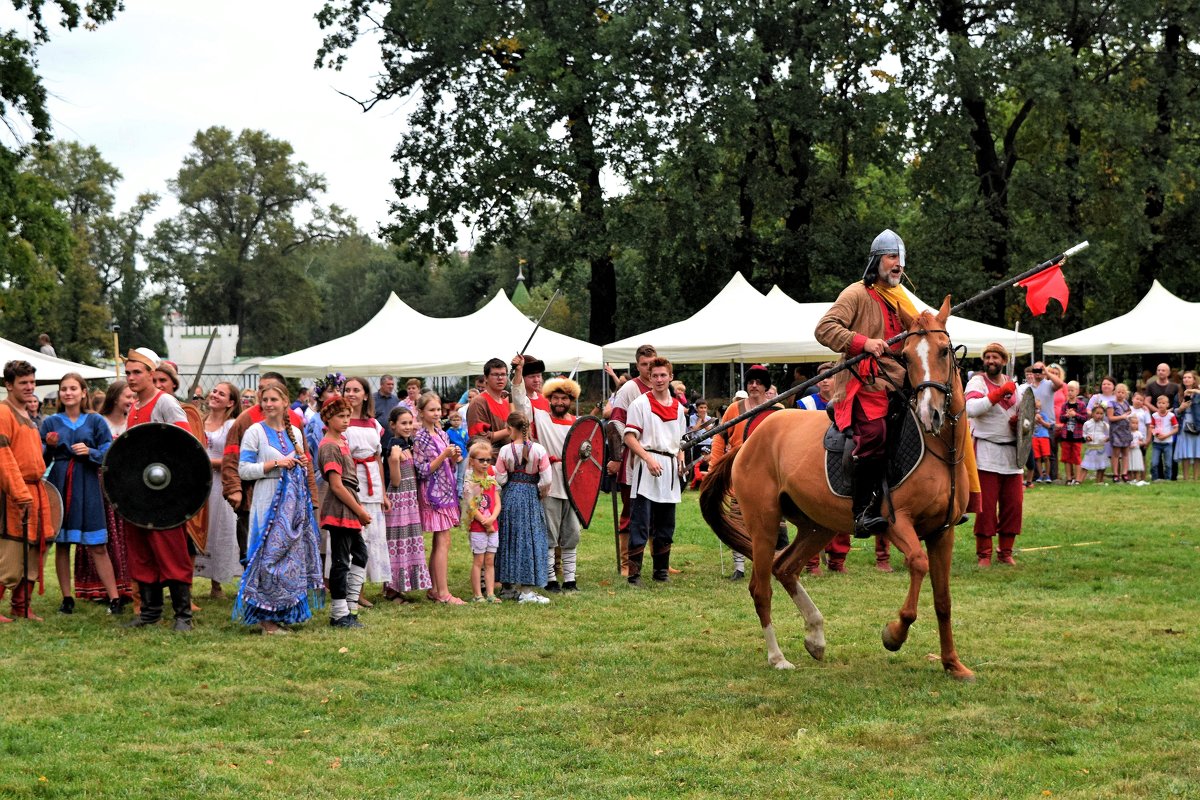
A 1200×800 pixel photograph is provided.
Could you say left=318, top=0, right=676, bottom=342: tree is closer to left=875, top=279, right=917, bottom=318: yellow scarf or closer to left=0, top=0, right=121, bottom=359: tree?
left=0, top=0, right=121, bottom=359: tree

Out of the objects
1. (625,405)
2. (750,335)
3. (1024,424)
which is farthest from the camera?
(750,335)

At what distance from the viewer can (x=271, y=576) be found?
9633 millimetres

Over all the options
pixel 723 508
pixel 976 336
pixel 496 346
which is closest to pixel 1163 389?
pixel 976 336

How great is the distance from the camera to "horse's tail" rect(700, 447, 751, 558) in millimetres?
9250

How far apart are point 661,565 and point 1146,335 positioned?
17.2m

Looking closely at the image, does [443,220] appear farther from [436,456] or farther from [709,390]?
[436,456]

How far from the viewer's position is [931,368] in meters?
7.40

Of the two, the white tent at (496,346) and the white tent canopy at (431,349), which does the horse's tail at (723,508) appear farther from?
the white tent canopy at (431,349)

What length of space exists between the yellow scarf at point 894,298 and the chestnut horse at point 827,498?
6 centimetres

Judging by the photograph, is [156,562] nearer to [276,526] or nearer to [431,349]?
[276,526]

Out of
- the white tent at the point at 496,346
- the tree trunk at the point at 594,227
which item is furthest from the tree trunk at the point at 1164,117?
the white tent at the point at 496,346

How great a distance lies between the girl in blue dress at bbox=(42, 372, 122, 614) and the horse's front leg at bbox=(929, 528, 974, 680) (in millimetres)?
6332

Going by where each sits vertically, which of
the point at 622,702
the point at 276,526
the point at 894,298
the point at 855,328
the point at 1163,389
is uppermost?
the point at 894,298

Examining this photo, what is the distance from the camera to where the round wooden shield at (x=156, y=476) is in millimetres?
9609
